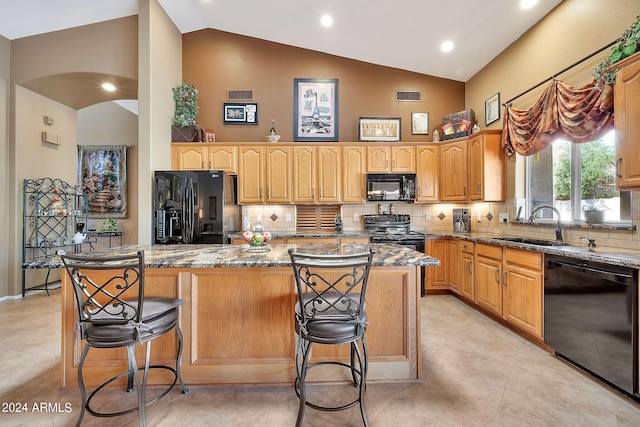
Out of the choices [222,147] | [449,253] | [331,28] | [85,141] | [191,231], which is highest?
[331,28]

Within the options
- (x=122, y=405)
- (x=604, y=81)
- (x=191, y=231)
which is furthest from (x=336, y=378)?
(x=604, y=81)

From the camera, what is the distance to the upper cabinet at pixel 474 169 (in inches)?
152

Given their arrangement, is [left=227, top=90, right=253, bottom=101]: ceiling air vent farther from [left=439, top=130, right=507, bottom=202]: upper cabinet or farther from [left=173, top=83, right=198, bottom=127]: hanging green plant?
[left=439, top=130, right=507, bottom=202]: upper cabinet

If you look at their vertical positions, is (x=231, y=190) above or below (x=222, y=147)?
below

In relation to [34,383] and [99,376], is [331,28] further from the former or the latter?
[34,383]

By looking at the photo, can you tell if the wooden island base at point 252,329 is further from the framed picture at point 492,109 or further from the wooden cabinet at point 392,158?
the framed picture at point 492,109

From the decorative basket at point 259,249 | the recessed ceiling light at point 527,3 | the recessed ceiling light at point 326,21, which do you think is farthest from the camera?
the recessed ceiling light at point 326,21

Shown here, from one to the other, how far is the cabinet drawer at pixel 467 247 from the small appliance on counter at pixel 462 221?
646mm

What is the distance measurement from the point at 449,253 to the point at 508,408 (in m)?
2.58

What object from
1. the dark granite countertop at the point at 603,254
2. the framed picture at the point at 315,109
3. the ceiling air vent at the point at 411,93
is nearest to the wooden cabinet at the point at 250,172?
the framed picture at the point at 315,109

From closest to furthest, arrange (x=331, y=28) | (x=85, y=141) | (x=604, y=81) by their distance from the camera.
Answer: (x=604, y=81) < (x=331, y=28) < (x=85, y=141)

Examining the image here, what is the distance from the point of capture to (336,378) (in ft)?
6.86

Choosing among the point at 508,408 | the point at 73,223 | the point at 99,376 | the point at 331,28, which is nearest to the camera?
the point at 508,408

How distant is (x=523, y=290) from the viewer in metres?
2.82
